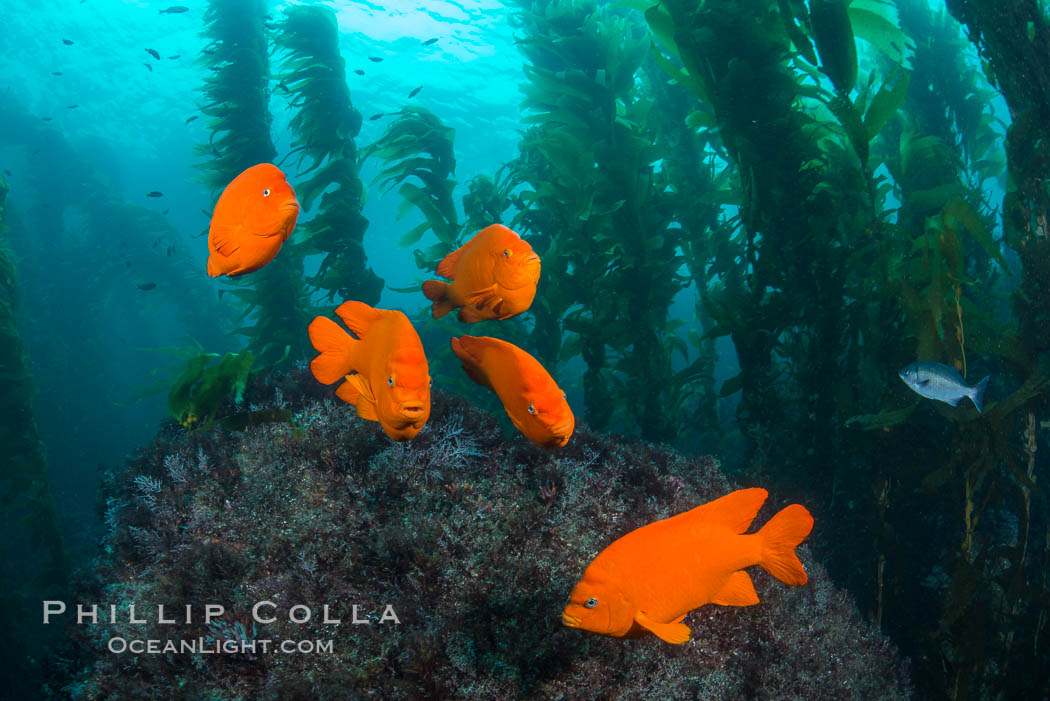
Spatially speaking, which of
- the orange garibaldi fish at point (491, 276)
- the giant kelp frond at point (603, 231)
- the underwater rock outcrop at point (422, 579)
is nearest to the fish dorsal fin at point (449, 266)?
the orange garibaldi fish at point (491, 276)

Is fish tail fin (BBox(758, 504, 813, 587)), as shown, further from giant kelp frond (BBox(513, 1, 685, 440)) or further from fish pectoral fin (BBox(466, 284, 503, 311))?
giant kelp frond (BBox(513, 1, 685, 440))

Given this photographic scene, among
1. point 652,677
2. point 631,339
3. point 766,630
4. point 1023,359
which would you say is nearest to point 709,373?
point 631,339

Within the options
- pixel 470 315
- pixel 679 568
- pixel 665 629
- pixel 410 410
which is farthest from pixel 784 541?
pixel 470 315

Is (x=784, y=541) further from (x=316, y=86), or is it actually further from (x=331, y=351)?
(x=316, y=86)

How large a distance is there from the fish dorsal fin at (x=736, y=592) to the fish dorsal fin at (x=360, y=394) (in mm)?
1406

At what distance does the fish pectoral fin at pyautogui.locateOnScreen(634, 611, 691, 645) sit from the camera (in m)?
1.37

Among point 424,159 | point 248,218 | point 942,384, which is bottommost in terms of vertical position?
point 424,159

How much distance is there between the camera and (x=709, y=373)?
19.3ft

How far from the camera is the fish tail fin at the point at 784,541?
158 cm

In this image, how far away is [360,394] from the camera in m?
1.86

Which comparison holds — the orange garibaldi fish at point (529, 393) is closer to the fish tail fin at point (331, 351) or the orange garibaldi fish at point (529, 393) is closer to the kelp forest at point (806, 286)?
the fish tail fin at point (331, 351)

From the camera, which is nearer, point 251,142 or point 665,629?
point 665,629

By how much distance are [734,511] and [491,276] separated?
134cm

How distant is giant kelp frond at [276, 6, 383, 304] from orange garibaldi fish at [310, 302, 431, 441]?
554 cm
